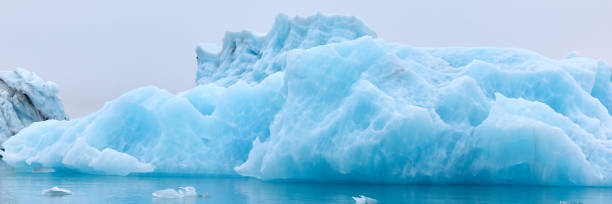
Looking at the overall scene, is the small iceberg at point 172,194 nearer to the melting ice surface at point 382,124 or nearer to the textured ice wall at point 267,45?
the melting ice surface at point 382,124

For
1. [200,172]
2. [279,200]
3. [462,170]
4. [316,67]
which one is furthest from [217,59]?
[279,200]

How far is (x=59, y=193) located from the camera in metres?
8.28

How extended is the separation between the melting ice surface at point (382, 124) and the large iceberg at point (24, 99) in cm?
1800

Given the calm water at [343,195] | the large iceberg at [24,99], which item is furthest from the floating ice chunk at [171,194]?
the large iceberg at [24,99]

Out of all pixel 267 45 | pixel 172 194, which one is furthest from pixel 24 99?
pixel 172 194

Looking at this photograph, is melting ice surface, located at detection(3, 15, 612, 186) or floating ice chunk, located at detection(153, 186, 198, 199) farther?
melting ice surface, located at detection(3, 15, 612, 186)

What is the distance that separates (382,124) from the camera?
10344mm

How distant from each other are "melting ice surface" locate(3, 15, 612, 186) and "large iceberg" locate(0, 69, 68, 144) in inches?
709

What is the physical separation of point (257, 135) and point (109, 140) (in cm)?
347

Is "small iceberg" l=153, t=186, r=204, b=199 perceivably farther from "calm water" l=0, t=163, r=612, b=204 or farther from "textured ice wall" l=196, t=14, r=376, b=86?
"textured ice wall" l=196, t=14, r=376, b=86

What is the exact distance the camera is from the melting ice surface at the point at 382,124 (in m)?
10.4

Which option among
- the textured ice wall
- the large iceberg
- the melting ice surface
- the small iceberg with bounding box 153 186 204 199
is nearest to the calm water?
the small iceberg with bounding box 153 186 204 199

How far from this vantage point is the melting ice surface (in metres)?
10.4

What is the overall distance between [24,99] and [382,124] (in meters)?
26.4
